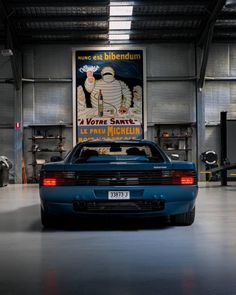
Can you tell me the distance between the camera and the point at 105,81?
17.3m

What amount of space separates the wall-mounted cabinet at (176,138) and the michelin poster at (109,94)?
854 millimetres

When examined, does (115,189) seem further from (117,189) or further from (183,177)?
(183,177)

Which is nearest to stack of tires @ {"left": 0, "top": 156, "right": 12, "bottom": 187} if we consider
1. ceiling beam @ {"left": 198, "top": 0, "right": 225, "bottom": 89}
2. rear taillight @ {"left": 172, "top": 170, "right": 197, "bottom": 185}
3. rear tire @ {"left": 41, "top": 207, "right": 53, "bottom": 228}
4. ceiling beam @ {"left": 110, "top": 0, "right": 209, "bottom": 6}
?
ceiling beam @ {"left": 110, "top": 0, "right": 209, "bottom": 6}

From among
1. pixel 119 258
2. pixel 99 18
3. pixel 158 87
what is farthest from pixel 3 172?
pixel 119 258

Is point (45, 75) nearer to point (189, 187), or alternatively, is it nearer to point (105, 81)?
point (105, 81)

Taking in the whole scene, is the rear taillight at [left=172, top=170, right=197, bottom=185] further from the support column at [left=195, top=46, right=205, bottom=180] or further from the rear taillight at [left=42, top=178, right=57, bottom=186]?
the support column at [left=195, top=46, right=205, bottom=180]

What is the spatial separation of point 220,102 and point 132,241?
1334 cm

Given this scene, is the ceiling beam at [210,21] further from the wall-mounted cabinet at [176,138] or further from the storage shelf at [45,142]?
the storage shelf at [45,142]

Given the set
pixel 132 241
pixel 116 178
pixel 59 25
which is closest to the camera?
pixel 132 241

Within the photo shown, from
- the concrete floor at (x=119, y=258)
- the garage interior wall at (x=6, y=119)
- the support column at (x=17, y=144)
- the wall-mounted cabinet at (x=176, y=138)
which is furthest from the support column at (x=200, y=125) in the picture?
the concrete floor at (x=119, y=258)

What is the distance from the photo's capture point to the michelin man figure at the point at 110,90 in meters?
17.2

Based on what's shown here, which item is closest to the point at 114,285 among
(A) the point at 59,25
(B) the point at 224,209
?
(B) the point at 224,209

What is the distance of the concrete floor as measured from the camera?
10.5ft

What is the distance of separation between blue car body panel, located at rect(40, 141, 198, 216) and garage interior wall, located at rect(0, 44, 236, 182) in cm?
1174
